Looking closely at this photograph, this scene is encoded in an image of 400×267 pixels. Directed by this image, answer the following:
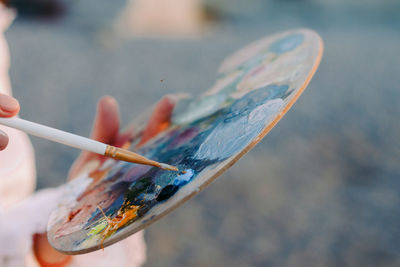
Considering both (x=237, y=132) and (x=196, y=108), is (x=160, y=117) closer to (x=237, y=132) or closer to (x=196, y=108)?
(x=196, y=108)

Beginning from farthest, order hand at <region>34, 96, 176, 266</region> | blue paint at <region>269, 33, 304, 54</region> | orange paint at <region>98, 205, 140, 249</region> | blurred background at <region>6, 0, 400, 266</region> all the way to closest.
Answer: blurred background at <region>6, 0, 400, 266</region>
hand at <region>34, 96, 176, 266</region>
blue paint at <region>269, 33, 304, 54</region>
orange paint at <region>98, 205, 140, 249</region>

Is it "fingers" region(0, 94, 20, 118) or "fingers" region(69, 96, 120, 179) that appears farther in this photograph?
"fingers" region(69, 96, 120, 179)

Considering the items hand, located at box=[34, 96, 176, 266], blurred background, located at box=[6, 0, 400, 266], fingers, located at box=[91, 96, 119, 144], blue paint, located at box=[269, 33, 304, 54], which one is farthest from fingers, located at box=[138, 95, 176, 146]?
blurred background, located at box=[6, 0, 400, 266]

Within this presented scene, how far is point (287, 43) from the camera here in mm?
653

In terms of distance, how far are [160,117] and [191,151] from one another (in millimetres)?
259

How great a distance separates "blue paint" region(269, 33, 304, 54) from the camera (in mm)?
625

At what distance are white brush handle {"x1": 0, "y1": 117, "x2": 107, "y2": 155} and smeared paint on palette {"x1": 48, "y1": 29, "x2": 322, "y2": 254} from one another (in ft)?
0.25

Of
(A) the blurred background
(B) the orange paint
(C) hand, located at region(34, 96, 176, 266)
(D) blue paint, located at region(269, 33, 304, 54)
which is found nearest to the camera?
(B) the orange paint

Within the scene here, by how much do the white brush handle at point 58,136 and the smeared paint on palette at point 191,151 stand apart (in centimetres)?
8

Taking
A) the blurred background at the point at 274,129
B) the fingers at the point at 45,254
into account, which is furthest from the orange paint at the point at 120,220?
the blurred background at the point at 274,129

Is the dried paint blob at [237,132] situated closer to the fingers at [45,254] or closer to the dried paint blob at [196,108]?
the dried paint blob at [196,108]

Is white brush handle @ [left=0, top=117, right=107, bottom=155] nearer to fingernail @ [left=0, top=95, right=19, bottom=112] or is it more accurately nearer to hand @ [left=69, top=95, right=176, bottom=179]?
fingernail @ [left=0, top=95, right=19, bottom=112]

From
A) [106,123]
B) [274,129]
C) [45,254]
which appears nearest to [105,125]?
[106,123]

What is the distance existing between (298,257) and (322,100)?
1120 millimetres
